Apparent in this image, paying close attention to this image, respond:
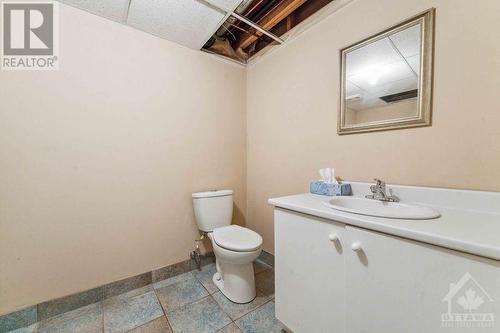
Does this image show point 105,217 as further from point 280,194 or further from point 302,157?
point 302,157

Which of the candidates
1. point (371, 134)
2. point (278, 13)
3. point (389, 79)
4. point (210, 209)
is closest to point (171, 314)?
point (210, 209)

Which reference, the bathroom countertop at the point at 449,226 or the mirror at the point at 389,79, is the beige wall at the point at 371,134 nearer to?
the mirror at the point at 389,79

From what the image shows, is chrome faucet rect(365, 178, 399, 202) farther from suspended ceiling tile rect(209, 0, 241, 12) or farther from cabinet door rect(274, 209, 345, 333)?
suspended ceiling tile rect(209, 0, 241, 12)

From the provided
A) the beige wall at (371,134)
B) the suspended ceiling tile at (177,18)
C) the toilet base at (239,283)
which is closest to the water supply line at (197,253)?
the toilet base at (239,283)

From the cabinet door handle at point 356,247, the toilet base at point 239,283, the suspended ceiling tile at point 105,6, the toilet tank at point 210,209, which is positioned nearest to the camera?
the cabinet door handle at point 356,247

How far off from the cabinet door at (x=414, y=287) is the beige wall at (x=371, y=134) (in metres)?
0.53

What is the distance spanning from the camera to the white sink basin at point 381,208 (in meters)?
0.79

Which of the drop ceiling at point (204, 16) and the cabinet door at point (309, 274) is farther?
the drop ceiling at point (204, 16)

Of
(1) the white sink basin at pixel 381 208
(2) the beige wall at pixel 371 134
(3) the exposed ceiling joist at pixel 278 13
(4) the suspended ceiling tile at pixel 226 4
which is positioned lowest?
(1) the white sink basin at pixel 381 208

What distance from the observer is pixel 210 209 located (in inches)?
65.5

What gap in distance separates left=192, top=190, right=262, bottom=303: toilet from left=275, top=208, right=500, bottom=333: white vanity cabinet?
0.95 feet

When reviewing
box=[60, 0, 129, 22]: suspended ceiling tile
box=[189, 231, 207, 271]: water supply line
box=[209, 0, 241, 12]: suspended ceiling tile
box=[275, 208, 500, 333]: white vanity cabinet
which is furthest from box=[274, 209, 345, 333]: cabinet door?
box=[60, 0, 129, 22]: suspended ceiling tile

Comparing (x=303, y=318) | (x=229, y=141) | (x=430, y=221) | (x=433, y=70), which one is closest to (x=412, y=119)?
(x=433, y=70)

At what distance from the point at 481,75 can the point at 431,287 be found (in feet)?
2.97
